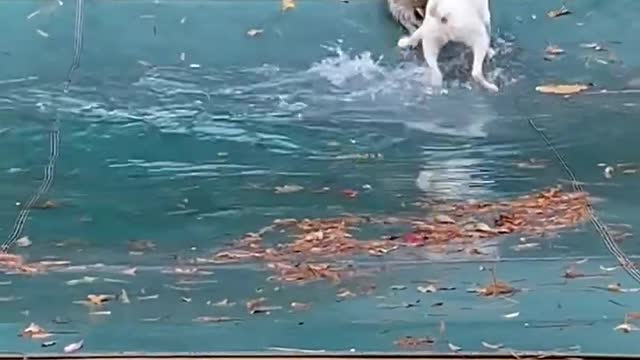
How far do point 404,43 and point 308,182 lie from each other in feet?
1.78

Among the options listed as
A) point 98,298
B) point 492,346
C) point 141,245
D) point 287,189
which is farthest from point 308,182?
point 492,346

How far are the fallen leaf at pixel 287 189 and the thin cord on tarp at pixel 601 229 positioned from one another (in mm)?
593

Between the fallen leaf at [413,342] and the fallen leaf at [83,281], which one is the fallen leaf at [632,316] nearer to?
the fallen leaf at [413,342]

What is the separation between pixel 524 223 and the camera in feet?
7.27

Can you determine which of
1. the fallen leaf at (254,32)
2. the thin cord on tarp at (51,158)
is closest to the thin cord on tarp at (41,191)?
the thin cord on tarp at (51,158)

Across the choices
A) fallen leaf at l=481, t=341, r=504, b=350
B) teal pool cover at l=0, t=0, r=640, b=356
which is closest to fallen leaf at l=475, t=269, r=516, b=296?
teal pool cover at l=0, t=0, r=640, b=356

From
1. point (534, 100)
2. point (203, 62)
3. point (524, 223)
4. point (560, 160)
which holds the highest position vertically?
point (203, 62)

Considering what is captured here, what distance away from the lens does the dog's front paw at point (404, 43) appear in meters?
2.73

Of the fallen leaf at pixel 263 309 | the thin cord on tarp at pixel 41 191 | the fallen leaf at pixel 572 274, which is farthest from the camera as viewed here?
the thin cord on tarp at pixel 41 191

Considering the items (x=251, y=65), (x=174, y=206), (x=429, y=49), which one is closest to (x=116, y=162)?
(x=174, y=206)

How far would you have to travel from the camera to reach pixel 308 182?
7.88 feet

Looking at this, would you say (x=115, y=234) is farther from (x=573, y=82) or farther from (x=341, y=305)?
(x=573, y=82)

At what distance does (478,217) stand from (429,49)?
0.61m

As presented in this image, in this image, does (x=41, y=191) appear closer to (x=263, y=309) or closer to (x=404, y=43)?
(x=263, y=309)
